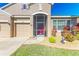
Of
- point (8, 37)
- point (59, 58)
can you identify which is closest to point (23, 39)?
point (8, 37)

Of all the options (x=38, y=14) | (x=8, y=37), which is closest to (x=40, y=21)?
(x=38, y=14)

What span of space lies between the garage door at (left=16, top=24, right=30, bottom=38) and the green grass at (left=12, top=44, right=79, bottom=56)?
1.05 ft

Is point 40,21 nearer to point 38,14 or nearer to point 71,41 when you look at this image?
point 38,14

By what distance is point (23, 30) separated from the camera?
408 inches

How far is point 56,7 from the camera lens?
10.0 m

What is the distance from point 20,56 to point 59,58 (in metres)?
0.97

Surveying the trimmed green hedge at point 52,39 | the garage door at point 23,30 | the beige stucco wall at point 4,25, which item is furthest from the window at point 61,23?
the beige stucco wall at point 4,25

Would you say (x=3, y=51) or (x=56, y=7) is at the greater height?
(x=56, y=7)

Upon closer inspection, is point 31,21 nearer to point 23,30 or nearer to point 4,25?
point 23,30

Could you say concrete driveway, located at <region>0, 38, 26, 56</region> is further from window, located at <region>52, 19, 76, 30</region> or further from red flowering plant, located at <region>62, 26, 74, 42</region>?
red flowering plant, located at <region>62, 26, 74, 42</region>

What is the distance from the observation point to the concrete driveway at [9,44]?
10.1 metres

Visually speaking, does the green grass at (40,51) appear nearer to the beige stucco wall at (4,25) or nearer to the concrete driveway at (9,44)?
the concrete driveway at (9,44)

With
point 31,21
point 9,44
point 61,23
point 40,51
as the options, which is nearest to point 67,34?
point 61,23

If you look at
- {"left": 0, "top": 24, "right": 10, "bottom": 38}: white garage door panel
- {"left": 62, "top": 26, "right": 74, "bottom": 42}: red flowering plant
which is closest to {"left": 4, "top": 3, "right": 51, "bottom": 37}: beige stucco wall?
{"left": 0, "top": 24, "right": 10, "bottom": 38}: white garage door panel
